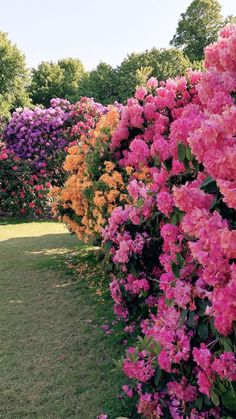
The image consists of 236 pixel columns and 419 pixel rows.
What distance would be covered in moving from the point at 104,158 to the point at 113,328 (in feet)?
8.37

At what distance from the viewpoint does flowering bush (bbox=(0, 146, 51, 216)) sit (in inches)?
544

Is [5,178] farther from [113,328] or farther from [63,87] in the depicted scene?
[63,87]

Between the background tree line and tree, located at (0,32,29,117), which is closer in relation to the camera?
the background tree line

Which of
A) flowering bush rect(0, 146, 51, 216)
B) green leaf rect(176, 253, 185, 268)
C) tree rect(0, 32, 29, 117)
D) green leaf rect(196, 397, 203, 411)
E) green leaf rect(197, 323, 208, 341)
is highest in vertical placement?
tree rect(0, 32, 29, 117)

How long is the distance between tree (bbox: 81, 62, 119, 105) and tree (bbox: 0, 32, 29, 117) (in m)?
6.79

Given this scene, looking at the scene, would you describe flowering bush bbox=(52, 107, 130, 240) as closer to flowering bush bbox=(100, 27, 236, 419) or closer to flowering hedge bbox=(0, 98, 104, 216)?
flowering bush bbox=(100, 27, 236, 419)

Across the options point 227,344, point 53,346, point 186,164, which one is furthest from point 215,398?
point 53,346

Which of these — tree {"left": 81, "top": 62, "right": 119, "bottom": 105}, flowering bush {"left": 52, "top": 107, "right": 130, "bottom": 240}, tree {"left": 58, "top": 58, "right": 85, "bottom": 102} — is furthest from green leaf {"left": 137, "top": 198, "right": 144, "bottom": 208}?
tree {"left": 58, "top": 58, "right": 85, "bottom": 102}

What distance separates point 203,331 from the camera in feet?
7.86

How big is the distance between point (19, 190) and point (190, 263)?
11731mm

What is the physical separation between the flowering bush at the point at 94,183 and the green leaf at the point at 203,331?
393 cm

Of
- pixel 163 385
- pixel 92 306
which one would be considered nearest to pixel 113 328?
pixel 92 306

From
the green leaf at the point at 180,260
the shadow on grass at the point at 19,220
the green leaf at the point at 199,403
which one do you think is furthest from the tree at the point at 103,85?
the green leaf at the point at 199,403

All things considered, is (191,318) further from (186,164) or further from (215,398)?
(186,164)
